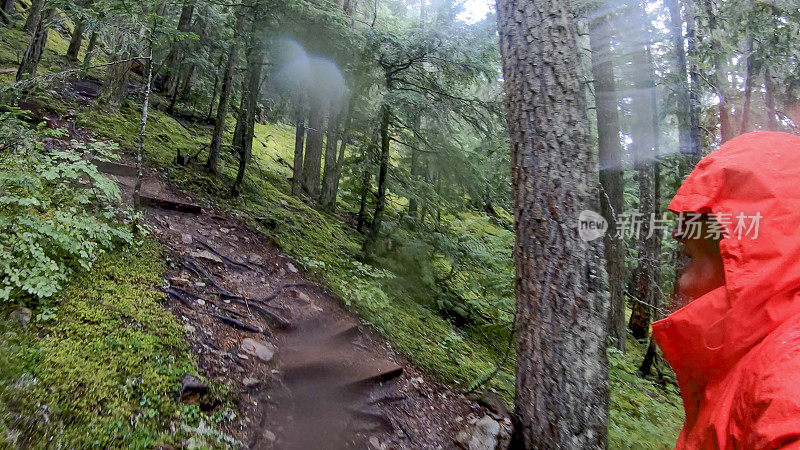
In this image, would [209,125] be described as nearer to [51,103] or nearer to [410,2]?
[51,103]

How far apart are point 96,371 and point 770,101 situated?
10.7 meters

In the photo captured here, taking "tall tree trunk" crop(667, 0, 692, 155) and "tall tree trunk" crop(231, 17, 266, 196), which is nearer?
"tall tree trunk" crop(231, 17, 266, 196)

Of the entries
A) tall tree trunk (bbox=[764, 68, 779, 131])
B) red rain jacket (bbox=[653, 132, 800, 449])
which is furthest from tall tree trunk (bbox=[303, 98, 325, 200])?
red rain jacket (bbox=[653, 132, 800, 449])

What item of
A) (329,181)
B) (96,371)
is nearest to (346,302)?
(96,371)

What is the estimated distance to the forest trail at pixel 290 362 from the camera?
343cm

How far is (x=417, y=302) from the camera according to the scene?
6965mm

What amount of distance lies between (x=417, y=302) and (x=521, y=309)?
4.44 meters

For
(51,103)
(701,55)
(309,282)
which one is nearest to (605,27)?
(701,55)

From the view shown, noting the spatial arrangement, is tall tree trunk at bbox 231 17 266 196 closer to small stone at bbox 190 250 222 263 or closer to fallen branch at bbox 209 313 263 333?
small stone at bbox 190 250 222 263

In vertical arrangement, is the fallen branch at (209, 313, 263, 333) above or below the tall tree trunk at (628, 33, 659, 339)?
below

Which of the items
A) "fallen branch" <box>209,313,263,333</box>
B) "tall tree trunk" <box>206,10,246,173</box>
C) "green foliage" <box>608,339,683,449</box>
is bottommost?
"green foliage" <box>608,339,683,449</box>

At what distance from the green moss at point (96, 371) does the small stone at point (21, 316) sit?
0.07 meters

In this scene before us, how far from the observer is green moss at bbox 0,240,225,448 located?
2389mm

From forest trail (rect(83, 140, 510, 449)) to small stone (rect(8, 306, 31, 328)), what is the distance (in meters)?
1.10
